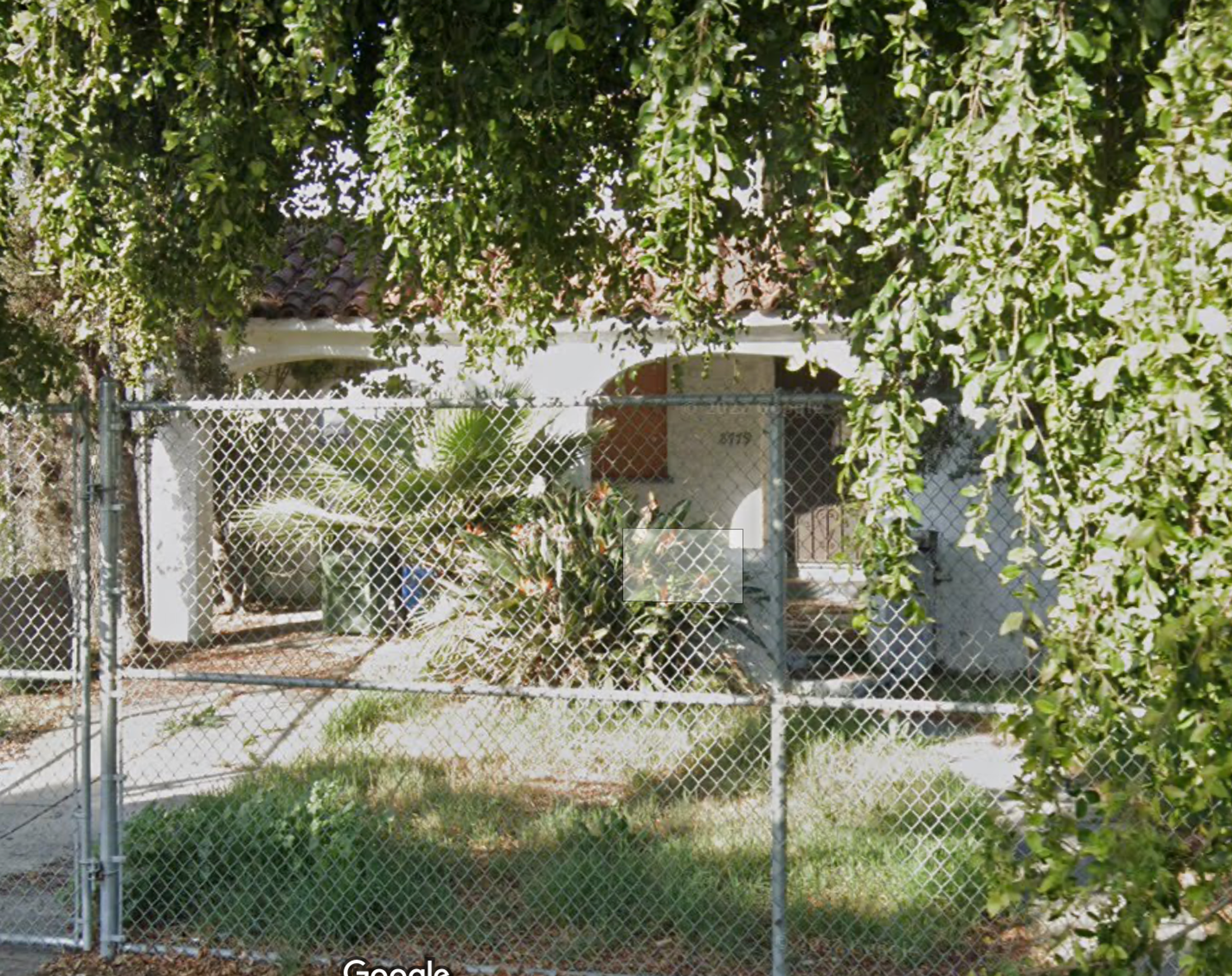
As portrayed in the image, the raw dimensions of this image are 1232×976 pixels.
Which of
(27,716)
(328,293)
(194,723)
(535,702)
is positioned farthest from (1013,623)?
(328,293)

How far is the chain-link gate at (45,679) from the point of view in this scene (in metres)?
5.42

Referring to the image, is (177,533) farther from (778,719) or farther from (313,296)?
(778,719)

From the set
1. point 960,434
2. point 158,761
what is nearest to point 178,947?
point 158,761

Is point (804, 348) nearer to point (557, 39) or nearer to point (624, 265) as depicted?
point (557, 39)

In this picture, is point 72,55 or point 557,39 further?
point 72,55

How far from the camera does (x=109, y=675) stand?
532 cm

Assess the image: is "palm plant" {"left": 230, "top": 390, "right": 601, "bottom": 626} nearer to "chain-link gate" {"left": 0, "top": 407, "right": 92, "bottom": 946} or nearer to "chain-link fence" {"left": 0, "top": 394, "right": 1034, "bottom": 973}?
"chain-link fence" {"left": 0, "top": 394, "right": 1034, "bottom": 973}

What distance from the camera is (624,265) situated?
6129mm

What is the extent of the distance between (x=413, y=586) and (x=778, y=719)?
5561mm

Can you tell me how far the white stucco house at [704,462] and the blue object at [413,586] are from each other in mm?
1347

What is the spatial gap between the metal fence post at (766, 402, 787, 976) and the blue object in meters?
3.80

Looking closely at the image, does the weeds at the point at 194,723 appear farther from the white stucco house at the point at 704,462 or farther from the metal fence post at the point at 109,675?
the metal fence post at the point at 109,675

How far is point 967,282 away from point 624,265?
3.18 metres

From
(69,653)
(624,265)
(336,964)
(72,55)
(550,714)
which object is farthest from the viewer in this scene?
(69,653)
